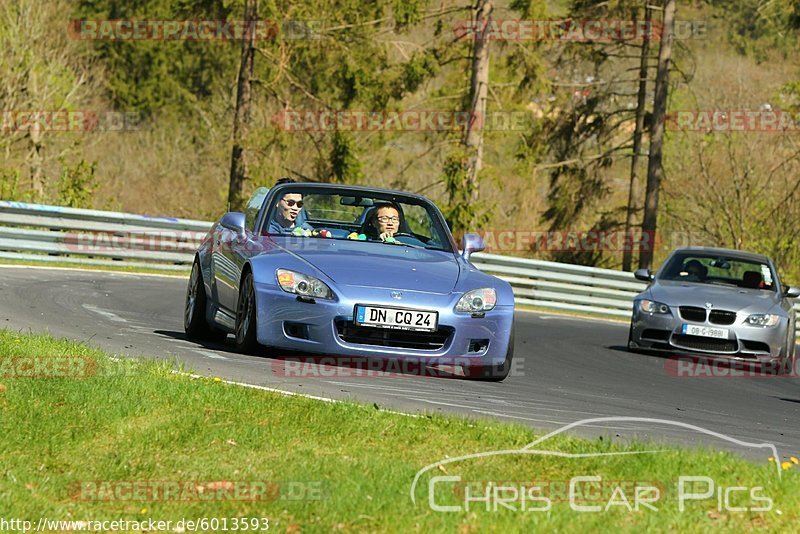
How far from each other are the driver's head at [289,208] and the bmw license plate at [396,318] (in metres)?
1.98

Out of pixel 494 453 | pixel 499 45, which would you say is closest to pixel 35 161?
pixel 499 45

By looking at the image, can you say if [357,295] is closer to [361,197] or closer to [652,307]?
[361,197]

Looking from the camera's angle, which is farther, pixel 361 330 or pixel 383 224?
pixel 383 224

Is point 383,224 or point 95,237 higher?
point 383,224

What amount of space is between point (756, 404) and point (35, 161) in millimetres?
30855

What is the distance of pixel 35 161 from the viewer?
38.8 meters

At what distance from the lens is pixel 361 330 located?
1016 cm

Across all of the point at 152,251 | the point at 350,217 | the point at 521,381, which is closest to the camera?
the point at 521,381

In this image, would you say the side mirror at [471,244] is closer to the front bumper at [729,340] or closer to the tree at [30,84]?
the front bumper at [729,340]

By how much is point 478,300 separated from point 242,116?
25.3 meters

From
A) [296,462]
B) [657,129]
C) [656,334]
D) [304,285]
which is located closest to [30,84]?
[657,129]

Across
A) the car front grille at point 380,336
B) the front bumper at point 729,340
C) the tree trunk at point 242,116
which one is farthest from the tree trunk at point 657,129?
the car front grille at point 380,336

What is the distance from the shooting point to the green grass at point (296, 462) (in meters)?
5.57

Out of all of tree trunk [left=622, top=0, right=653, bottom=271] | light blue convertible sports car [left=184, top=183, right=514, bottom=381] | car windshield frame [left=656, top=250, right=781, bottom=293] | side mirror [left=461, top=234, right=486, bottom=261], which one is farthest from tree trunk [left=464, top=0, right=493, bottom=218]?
light blue convertible sports car [left=184, top=183, right=514, bottom=381]
